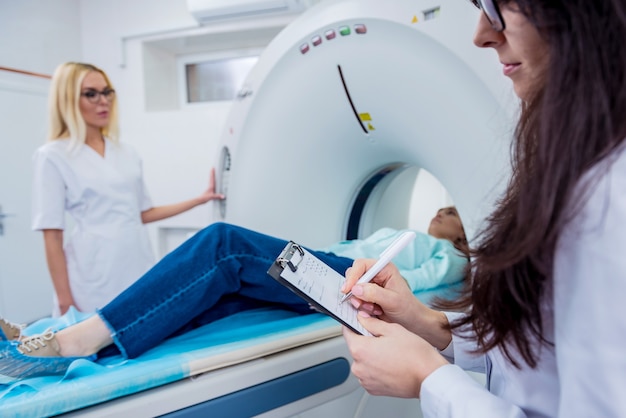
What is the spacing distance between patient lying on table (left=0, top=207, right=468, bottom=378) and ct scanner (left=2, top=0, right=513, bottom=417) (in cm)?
15

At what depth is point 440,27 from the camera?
114 cm

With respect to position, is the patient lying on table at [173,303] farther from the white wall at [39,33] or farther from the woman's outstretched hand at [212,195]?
the white wall at [39,33]

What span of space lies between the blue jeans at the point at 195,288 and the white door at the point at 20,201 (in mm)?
2134

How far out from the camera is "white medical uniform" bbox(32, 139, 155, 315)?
155cm

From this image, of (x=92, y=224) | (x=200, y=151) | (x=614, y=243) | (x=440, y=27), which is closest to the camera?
(x=614, y=243)

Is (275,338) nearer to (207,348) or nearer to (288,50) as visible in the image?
(207,348)

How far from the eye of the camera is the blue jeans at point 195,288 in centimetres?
98

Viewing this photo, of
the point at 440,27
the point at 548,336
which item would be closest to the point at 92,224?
the point at 440,27

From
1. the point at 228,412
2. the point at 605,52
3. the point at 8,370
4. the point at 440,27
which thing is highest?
the point at 440,27

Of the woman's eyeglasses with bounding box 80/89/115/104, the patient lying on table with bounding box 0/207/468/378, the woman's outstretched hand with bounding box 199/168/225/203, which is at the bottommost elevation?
the patient lying on table with bounding box 0/207/468/378

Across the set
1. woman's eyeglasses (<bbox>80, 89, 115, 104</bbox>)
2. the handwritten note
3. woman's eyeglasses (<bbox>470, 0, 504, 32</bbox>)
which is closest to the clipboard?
the handwritten note

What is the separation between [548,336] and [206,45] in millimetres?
2822

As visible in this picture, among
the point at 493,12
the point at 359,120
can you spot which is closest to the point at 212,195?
the point at 359,120

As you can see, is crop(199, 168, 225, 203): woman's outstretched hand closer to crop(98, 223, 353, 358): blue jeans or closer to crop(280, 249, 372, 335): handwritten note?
crop(98, 223, 353, 358): blue jeans
